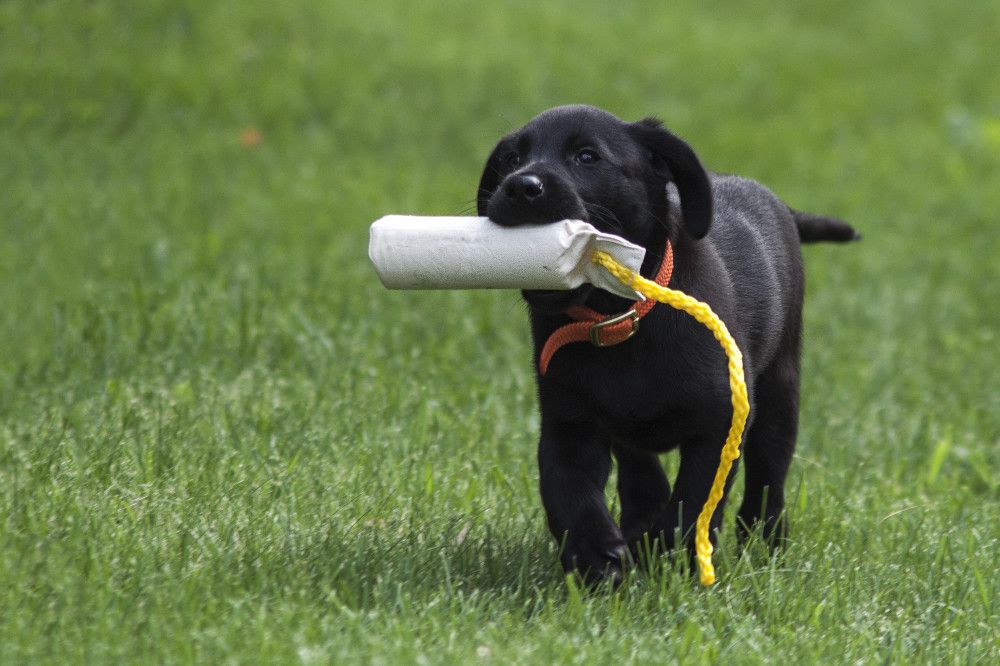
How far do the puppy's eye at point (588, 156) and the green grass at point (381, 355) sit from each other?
1.12 metres

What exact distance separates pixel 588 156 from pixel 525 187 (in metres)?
0.37

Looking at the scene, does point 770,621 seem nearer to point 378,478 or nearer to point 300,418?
point 378,478

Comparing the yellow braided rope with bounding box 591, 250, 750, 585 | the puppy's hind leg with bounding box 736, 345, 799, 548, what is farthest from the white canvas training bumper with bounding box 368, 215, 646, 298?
the puppy's hind leg with bounding box 736, 345, 799, 548

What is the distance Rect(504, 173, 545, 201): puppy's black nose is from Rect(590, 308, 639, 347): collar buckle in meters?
0.40

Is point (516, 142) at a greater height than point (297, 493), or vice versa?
point (516, 142)

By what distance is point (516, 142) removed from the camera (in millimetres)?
3834

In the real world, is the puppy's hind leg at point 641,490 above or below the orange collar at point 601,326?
below

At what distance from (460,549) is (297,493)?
2.01 ft

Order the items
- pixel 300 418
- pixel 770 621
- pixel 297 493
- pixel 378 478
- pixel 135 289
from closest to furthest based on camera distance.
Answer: pixel 770 621
pixel 297 493
pixel 378 478
pixel 300 418
pixel 135 289

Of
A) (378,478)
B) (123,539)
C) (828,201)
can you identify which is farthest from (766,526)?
(828,201)

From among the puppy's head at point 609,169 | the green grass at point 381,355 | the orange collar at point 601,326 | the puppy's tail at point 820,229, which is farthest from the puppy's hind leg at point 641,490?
the puppy's tail at point 820,229

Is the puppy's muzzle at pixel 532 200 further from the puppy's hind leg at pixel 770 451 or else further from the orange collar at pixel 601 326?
the puppy's hind leg at pixel 770 451

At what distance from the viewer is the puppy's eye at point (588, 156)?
3754 mm

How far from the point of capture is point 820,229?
512cm
